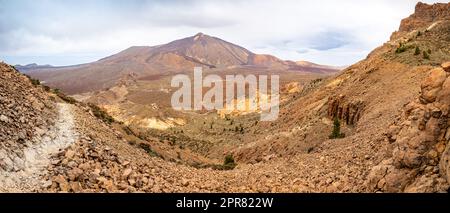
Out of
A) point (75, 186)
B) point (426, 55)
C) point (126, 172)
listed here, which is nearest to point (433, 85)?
point (126, 172)

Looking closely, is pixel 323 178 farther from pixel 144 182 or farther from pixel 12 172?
pixel 12 172

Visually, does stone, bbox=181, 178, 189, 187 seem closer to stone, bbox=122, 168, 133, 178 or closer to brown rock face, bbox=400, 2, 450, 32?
stone, bbox=122, 168, 133, 178

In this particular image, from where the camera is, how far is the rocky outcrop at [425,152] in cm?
1014

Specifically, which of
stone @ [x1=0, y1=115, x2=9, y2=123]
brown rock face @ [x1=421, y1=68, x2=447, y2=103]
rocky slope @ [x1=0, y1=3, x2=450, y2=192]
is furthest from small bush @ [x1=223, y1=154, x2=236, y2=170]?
brown rock face @ [x1=421, y1=68, x2=447, y2=103]

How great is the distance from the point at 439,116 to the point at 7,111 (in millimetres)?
12387

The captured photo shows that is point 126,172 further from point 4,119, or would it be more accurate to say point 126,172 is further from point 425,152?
point 425,152

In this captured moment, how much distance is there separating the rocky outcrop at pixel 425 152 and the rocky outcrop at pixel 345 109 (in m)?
17.0

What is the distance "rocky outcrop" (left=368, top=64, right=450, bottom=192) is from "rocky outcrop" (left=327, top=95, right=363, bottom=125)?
16976mm

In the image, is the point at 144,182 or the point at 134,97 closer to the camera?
the point at 144,182

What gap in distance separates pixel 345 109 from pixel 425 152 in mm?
20834

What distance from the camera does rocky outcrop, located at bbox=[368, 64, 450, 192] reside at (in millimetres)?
10139

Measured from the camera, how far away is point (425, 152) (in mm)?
10781
